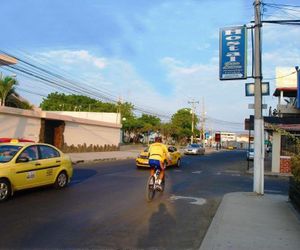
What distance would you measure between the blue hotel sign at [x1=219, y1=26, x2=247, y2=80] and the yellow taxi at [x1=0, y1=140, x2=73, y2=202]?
5945mm

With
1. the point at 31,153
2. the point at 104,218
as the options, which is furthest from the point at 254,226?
the point at 31,153

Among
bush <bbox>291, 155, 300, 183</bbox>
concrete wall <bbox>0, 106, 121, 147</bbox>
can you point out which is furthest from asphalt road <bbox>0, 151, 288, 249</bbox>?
concrete wall <bbox>0, 106, 121, 147</bbox>

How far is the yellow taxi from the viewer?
11.1m

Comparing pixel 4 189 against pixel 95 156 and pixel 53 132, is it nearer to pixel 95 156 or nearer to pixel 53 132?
pixel 95 156

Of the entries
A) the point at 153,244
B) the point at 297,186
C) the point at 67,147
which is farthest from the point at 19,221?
the point at 67,147

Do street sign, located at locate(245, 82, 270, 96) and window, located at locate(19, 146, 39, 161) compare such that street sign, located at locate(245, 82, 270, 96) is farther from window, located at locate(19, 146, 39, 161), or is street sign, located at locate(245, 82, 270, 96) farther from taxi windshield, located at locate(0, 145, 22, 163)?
taxi windshield, located at locate(0, 145, 22, 163)

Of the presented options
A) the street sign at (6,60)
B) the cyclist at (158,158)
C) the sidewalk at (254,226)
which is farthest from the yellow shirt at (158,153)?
the street sign at (6,60)

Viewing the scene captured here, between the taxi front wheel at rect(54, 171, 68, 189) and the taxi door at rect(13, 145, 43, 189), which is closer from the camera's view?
the taxi door at rect(13, 145, 43, 189)

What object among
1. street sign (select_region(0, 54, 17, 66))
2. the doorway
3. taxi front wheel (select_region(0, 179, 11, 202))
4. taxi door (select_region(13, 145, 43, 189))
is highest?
street sign (select_region(0, 54, 17, 66))

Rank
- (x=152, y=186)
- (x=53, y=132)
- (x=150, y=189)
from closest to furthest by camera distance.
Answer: (x=150, y=189) < (x=152, y=186) < (x=53, y=132)

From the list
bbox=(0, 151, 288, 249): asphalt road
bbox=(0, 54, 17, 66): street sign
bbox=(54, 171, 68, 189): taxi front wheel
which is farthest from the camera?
bbox=(0, 54, 17, 66): street sign

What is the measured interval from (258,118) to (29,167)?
7.06 meters

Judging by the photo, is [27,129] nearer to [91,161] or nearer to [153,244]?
[91,161]

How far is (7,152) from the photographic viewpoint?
12.0 m
